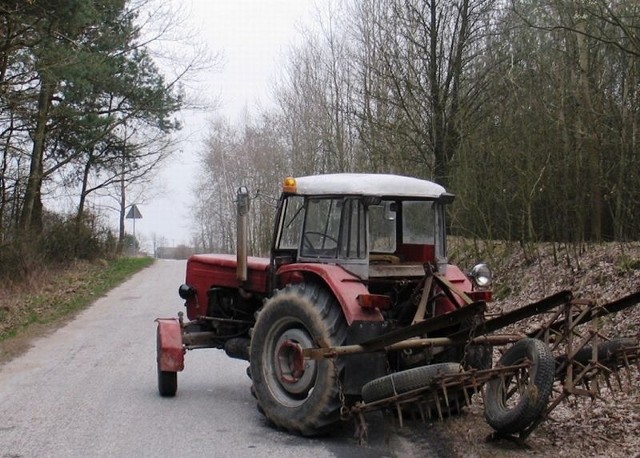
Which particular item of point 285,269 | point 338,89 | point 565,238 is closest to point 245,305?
point 285,269

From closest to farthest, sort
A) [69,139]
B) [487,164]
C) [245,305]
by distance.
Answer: [245,305], [487,164], [69,139]

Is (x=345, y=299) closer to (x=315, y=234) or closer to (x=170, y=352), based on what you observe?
(x=315, y=234)

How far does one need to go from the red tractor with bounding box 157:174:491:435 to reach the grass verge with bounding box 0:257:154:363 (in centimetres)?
521

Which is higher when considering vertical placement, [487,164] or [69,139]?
[69,139]

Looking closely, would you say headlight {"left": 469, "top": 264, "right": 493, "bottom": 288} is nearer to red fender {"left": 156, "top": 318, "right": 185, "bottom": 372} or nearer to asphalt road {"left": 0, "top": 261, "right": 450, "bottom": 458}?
asphalt road {"left": 0, "top": 261, "right": 450, "bottom": 458}

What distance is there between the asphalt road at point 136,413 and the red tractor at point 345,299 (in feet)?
1.06

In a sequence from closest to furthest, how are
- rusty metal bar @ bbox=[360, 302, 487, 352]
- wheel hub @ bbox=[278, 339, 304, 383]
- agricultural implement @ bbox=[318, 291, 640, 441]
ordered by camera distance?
1. agricultural implement @ bbox=[318, 291, 640, 441]
2. rusty metal bar @ bbox=[360, 302, 487, 352]
3. wheel hub @ bbox=[278, 339, 304, 383]

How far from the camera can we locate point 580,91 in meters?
12.4

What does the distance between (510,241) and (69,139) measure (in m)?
15.6

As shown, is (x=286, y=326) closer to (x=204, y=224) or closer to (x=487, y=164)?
(x=487, y=164)

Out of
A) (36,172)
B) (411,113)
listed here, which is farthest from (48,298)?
(411,113)

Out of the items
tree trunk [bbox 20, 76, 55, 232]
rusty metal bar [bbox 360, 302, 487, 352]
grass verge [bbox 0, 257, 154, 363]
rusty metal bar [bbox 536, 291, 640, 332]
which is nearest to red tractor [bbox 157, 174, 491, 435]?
rusty metal bar [bbox 360, 302, 487, 352]

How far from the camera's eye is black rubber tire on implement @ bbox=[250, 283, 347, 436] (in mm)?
6168

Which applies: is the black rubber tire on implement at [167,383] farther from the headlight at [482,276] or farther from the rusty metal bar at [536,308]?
the rusty metal bar at [536,308]
